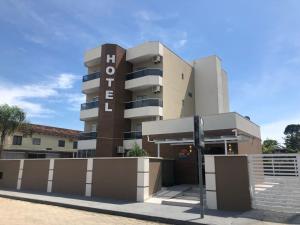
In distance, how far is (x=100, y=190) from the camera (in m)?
16.0

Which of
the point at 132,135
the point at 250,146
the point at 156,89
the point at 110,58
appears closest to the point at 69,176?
the point at 132,135

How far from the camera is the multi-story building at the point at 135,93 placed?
1108 inches

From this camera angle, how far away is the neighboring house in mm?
40125

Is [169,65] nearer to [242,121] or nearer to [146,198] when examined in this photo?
[242,121]

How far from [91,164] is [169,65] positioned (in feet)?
54.9

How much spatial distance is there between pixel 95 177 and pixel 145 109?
12409 mm

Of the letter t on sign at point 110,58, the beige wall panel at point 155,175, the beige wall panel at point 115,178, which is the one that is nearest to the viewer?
the beige wall panel at point 115,178

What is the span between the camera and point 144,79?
1135 inches

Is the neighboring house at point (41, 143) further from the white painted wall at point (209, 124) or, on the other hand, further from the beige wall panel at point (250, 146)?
the beige wall panel at point (250, 146)

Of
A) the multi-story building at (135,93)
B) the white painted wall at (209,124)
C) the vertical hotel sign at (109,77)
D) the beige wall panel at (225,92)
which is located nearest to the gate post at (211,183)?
the white painted wall at (209,124)

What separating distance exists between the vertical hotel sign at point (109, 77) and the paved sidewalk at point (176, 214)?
15.2 metres

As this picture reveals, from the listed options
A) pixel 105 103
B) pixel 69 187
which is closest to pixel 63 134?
pixel 105 103

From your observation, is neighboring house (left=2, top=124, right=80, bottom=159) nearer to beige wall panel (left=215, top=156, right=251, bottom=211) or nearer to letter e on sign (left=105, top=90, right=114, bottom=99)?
letter e on sign (left=105, top=90, right=114, bottom=99)

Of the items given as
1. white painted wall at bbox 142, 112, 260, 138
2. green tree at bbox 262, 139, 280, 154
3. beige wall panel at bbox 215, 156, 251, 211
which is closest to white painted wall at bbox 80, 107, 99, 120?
white painted wall at bbox 142, 112, 260, 138
